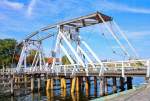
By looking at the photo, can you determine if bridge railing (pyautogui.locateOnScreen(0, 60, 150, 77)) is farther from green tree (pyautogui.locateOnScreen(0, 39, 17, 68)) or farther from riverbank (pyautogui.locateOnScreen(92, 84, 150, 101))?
green tree (pyautogui.locateOnScreen(0, 39, 17, 68))

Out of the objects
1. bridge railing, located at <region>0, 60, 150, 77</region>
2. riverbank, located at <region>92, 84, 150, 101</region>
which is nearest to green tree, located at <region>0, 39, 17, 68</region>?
bridge railing, located at <region>0, 60, 150, 77</region>

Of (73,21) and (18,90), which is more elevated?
(73,21)

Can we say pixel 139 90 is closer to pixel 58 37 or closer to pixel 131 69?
pixel 131 69

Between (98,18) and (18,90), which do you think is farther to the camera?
(18,90)

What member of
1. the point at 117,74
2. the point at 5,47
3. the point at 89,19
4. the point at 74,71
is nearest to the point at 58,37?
the point at 89,19

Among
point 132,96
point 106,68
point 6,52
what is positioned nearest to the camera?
point 132,96

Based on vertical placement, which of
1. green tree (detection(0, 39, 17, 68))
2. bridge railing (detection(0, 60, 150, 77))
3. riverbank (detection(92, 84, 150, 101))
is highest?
green tree (detection(0, 39, 17, 68))

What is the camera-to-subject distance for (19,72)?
4941 centimetres

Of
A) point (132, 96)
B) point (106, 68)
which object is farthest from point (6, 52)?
point (132, 96)

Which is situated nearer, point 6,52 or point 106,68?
point 106,68

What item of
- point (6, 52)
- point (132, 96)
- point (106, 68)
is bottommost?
point (132, 96)

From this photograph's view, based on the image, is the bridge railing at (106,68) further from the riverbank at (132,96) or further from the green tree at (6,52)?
the green tree at (6,52)

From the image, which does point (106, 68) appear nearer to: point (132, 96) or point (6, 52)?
point (132, 96)

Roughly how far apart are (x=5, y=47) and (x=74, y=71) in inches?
1872
